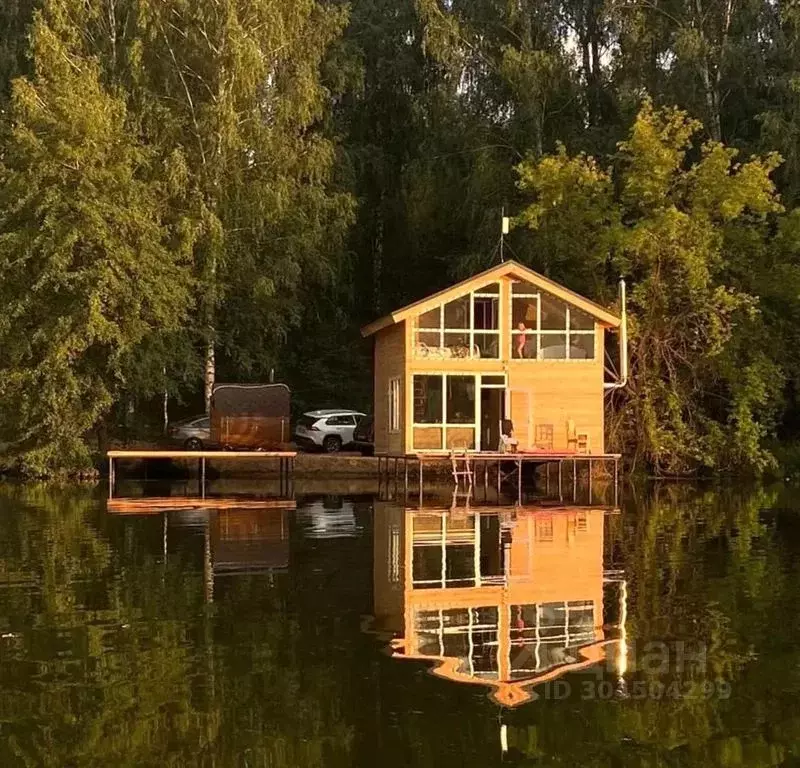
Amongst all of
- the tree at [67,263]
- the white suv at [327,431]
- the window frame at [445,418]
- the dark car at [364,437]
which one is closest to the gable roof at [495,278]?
the window frame at [445,418]

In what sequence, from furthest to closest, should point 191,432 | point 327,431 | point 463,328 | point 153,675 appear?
point 327,431 → point 191,432 → point 463,328 → point 153,675

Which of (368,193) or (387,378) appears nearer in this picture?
(387,378)

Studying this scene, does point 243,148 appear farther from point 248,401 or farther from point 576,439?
point 576,439

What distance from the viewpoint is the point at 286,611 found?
1155cm

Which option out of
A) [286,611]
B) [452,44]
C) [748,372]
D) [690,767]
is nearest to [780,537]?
[286,611]

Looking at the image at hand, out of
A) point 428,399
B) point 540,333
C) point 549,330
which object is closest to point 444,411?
point 428,399

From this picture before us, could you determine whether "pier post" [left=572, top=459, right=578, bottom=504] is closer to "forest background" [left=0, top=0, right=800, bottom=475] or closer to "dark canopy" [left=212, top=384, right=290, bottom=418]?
"forest background" [left=0, top=0, right=800, bottom=475]

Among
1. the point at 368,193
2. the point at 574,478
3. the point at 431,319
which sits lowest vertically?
the point at 574,478

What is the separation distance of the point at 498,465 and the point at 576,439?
209 centimetres

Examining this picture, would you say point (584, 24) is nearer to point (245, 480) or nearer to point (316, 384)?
point (316, 384)

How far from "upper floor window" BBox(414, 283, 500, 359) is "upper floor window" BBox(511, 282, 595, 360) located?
1.70ft

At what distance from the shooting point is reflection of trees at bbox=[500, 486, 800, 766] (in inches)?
289

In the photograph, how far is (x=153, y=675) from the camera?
891cm

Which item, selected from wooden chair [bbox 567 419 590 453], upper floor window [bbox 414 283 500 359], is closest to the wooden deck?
upper floor window [bbox 414 283 500 359]
